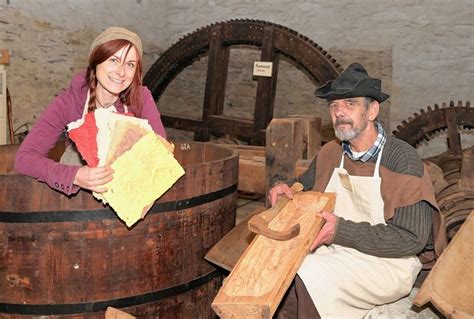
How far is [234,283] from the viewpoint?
1.96 m

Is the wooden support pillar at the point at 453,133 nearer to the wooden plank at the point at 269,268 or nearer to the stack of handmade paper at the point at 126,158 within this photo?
the wooden plank at the point at 269,268

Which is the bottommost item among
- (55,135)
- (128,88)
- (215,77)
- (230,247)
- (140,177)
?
(230,247)

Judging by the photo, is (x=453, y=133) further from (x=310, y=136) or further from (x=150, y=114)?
(x=150, y=114)

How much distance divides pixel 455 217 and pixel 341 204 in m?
1.58

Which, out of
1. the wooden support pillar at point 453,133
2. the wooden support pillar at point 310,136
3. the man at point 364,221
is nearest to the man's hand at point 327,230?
the man at point 364,221

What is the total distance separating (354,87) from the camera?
2.34 m

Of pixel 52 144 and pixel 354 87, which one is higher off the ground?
pixel 354 87

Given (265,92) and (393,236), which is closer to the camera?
(393,236)

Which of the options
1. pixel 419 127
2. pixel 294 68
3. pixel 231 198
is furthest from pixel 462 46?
pixel 231 198

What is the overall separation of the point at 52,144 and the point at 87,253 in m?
0.54

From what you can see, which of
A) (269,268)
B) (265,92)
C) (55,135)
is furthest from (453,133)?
(55,135)

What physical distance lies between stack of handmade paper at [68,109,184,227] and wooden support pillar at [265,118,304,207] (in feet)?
3.42

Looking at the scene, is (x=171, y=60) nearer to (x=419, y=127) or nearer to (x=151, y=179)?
(x=419, y=127)

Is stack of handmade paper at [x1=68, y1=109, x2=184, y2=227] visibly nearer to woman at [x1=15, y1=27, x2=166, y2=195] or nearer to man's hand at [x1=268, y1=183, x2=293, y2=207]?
woman at [x1=15, y1=27, x2=166, y2=195]
